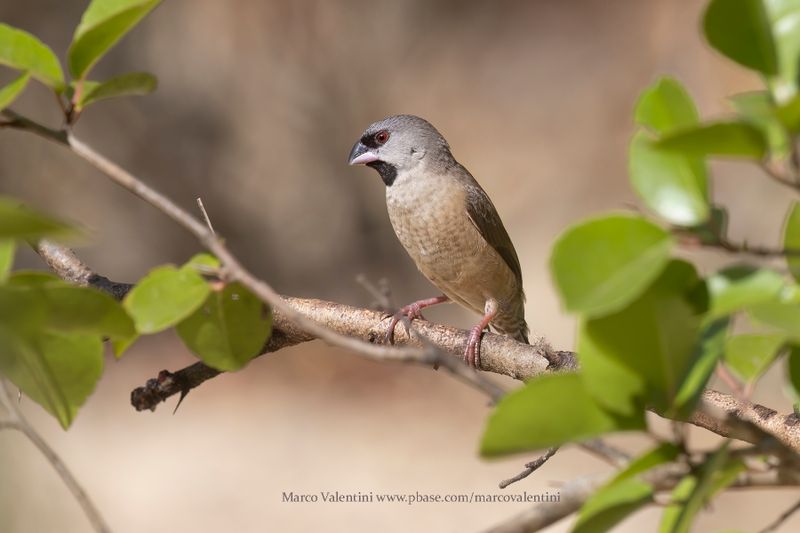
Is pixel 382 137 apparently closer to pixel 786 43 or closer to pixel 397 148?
pixel 397 148

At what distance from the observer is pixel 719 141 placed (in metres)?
0.92

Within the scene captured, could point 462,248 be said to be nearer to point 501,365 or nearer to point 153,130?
point 501,365

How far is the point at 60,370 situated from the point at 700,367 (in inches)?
33.6

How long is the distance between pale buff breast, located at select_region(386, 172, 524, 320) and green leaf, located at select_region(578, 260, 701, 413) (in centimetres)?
294

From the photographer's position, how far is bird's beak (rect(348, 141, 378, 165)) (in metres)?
4.26

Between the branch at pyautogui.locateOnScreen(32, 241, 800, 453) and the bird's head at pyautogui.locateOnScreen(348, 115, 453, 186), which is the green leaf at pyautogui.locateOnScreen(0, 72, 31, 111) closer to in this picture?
the branch at pyautogui.locateOnScreen(32, 241, 800, 453)

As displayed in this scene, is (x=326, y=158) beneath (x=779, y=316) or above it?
above

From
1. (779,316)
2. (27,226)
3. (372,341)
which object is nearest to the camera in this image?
(27,226)

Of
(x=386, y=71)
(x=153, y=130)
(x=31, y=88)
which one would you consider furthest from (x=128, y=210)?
(x=386, y=71)

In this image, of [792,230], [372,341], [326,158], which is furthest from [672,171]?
[326,158]

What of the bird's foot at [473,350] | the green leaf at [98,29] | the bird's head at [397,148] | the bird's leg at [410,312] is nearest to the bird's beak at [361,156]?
the bird's head at [397,148]

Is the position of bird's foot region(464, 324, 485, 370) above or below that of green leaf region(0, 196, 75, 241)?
below

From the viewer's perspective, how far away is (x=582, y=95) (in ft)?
35.0

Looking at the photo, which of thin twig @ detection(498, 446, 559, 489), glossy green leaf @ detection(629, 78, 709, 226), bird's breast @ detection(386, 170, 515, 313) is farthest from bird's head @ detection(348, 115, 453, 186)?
glossy green leaf @ detection(629, 78, 709, 226)
